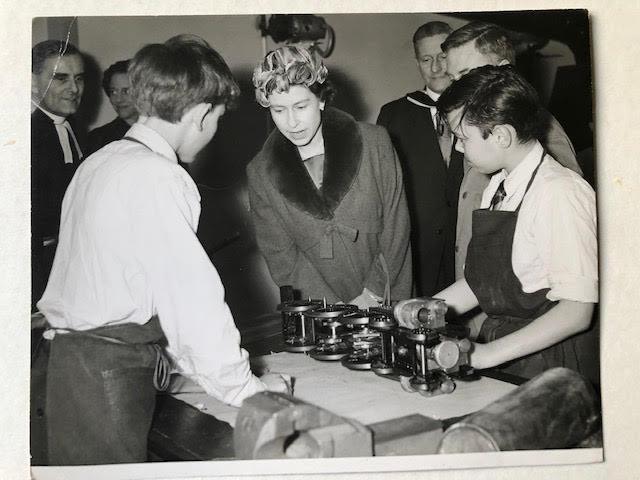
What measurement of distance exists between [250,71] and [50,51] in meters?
0.49

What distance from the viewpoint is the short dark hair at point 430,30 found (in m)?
1.78

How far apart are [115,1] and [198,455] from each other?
3.63ft

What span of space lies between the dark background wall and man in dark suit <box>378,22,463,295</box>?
63 mm

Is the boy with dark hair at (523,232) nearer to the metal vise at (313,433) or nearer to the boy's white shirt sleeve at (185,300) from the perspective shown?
the metal vise at (313,433)

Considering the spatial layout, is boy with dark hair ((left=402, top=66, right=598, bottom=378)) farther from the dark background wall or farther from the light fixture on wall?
the light fixture on wall

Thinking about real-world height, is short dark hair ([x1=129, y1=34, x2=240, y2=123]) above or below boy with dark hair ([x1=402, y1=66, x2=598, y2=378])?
above

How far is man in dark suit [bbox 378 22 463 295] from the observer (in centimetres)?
181

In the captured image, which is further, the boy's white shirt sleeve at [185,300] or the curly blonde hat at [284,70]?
the curly blonde hat at [284,70]

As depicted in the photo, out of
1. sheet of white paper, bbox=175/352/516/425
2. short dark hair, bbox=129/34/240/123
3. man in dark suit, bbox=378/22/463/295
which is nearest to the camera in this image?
sheet of white paper, bbox=175/352/516/425

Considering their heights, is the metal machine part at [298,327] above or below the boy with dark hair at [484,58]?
below

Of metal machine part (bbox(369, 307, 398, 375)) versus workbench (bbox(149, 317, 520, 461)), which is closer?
workbench (bbox(149, 317, 520, 461))

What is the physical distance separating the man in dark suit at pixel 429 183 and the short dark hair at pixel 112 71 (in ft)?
2.11

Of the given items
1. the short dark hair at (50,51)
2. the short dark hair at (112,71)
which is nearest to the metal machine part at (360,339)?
the short dark hair at (112,71)

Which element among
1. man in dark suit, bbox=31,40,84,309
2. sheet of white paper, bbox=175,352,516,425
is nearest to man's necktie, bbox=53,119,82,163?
man in dark suit, bbox=31,40,84,309
